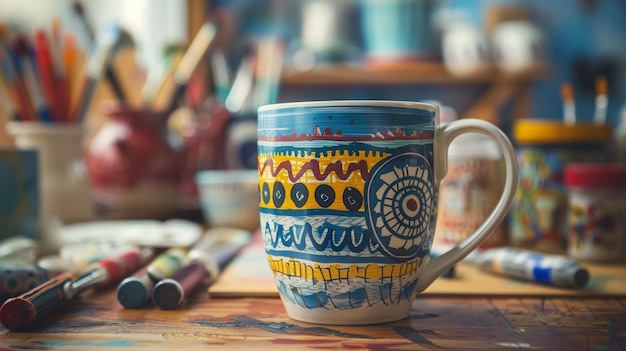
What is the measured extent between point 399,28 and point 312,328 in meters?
0.92

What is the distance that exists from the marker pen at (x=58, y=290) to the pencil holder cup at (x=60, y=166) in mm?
212

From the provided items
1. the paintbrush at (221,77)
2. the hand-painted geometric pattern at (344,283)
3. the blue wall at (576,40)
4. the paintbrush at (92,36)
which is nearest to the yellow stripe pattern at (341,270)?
the hand-painted geometric pattern at (344,283)

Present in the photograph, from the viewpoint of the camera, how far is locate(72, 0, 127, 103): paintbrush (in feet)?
2.60

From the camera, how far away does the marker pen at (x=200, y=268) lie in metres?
0.43

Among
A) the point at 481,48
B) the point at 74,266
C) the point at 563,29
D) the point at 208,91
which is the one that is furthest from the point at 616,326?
the point at 563,29

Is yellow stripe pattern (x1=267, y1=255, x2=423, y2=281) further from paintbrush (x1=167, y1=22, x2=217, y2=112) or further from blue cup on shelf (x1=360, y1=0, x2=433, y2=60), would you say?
blue cup on shelf (x1=360, y1=0, x2=433, y2=60)

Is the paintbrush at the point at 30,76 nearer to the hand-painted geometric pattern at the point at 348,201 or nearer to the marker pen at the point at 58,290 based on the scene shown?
the marker pen at the point at 58,290

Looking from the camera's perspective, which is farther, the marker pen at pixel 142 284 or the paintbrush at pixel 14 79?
the paintbrush at pixel 14 79

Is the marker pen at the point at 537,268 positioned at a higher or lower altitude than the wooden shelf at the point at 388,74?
lower

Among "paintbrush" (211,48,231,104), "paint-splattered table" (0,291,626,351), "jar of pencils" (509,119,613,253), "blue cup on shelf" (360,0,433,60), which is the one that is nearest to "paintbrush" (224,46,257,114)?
"paintbrush" (211,48,231,104)

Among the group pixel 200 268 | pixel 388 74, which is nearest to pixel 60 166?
pixel 200 268

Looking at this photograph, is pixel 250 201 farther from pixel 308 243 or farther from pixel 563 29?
pixel 563 29

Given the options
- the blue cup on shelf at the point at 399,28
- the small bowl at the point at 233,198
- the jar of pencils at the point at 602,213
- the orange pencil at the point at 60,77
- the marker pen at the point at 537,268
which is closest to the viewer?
the marker pen at the point at 537,268

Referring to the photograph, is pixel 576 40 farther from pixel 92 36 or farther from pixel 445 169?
pixel 445 169
